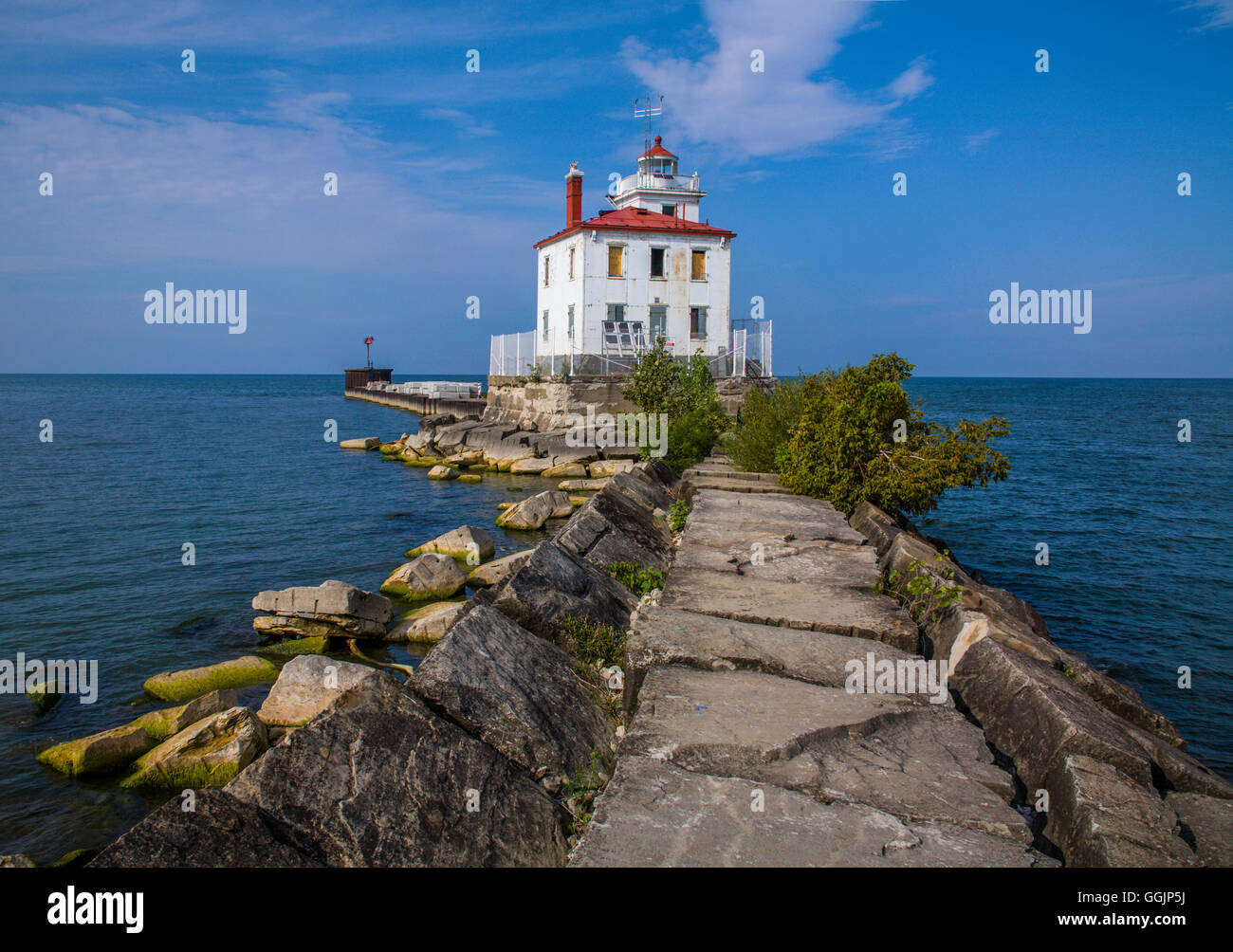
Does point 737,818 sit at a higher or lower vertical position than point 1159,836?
higher

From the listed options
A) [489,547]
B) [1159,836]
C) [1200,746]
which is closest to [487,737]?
[1159,836]

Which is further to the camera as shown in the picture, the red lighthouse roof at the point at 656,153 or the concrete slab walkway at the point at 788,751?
the red lighthouse roof at the point at 656,153

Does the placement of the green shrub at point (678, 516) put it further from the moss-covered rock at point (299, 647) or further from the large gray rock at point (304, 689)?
the moss-covered rock at point (299, 647)

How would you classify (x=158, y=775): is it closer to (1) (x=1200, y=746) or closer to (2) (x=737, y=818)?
(2) (x=737, y=818)

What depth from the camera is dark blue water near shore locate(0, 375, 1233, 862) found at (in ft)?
28.1

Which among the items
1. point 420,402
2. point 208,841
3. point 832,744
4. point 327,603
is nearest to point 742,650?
point 832,744

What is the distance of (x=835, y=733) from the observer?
3.88 m

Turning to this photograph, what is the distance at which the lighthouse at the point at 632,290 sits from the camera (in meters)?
32.1

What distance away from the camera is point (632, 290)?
32.6 m

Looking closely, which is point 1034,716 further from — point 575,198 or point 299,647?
point 575,198

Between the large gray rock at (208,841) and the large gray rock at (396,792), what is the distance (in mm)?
121

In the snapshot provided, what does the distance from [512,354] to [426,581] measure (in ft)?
79.5

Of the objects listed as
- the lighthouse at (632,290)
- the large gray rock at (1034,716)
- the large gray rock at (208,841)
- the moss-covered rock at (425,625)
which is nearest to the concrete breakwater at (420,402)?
the lighthouse at (632,290)
